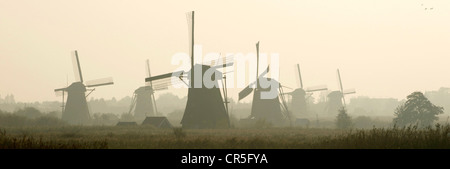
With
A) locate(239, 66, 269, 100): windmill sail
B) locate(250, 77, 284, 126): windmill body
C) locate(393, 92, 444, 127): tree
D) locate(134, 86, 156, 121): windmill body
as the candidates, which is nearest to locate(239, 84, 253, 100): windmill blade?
locate(239, 66, 269, 100): windmill sail

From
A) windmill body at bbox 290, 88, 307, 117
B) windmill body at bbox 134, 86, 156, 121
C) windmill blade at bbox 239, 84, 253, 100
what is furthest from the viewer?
windmill body at bbox 290, 88, 307, 117

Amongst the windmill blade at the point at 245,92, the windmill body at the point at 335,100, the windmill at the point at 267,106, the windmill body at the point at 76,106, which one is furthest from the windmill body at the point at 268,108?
the windmill body at the point at 335,100

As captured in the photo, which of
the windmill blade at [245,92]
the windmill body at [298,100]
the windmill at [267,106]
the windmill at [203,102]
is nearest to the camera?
the windmill at [203,102]

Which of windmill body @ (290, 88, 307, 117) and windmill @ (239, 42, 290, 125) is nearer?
windmill @ (239, 42, 290, 125)

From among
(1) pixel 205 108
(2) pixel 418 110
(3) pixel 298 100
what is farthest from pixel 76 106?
(3) pixel 298 100

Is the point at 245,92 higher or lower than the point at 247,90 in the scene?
lower

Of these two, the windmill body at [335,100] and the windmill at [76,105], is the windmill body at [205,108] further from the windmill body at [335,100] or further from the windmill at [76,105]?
the windmill body at [335,100]

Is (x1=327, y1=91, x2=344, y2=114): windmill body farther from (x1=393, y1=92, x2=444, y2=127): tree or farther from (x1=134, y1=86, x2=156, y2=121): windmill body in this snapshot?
(x1=393, y1=92, x2=444, y2=127): tree

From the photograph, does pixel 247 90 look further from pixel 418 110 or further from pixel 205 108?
pixel 418 110

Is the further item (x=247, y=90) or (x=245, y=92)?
(x=247, y=90)

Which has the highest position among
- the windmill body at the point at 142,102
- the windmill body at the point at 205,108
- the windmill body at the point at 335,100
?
the windmill body at the point at 205,108
